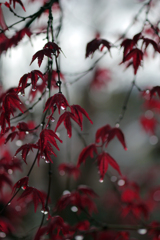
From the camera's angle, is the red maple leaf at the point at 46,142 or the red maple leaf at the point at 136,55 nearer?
the red maple leaf at the point at 46,142

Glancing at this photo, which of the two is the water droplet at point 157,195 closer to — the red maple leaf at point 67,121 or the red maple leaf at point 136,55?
the red maple leaf at point 136,55

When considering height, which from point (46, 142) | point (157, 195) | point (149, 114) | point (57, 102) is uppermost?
point (57, 102)

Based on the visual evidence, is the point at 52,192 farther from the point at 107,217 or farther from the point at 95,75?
the point at 95,75

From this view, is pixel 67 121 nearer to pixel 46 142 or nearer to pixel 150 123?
pixel 46 142

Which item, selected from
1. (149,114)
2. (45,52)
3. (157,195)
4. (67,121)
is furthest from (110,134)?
(157,195)

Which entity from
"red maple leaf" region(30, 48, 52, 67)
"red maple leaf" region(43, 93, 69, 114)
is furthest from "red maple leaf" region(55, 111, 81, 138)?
"red maple leaf" region(30, 48, 52, 67)

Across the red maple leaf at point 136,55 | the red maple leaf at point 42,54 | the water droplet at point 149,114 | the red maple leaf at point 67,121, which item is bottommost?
the water droplet at point 149,114

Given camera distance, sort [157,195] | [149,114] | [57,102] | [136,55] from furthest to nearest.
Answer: [157,195] → [149,114] → [136,55] → [57,102]

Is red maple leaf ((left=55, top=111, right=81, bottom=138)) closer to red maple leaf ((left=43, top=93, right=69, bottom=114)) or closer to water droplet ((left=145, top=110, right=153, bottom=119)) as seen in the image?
red maple leaf ((left=43, top=93, right=69, bottom=114))

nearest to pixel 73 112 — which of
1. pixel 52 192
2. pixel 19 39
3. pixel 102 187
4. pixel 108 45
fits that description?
pixel 108 45

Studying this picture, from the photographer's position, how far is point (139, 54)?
→ 1.11 meters

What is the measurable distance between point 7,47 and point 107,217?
12.1 feet

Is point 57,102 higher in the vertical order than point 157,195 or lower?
higher

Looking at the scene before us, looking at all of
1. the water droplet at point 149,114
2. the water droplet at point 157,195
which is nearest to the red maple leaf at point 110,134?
the water droplet at point 149,114
